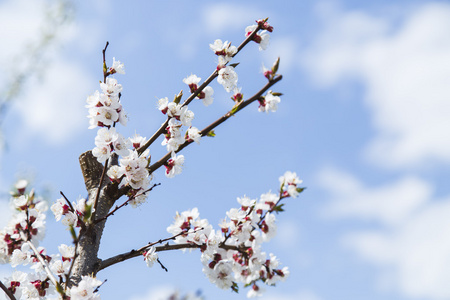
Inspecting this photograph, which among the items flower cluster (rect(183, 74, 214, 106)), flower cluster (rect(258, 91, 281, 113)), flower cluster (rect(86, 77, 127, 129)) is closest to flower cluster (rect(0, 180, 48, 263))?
flower cluster (rect(86, 77, 127, 129))

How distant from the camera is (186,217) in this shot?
355 cm

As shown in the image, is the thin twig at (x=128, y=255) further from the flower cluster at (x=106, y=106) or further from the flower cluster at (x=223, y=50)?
the flower cluster at (x=223, y=50)

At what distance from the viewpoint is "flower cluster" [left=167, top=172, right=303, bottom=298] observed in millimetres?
3295

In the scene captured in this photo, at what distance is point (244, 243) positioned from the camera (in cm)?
336

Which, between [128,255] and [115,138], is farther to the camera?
[128,255]

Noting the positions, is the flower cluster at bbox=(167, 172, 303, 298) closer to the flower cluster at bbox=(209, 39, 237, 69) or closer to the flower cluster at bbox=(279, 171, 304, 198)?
the flower cluster at bbox=(279, 171, 304, 198)

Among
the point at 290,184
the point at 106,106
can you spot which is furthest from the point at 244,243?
the point at 106,106

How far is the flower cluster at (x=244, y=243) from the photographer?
330 cm

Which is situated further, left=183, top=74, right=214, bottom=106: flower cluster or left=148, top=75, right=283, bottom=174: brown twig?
left=183, top=74, right=214, bottom=106: flower cluster

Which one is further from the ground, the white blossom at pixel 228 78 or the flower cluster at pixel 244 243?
the white blossom at pixel 228 78

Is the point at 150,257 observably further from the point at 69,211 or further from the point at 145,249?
the point at 69,211

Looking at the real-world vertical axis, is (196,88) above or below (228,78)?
above

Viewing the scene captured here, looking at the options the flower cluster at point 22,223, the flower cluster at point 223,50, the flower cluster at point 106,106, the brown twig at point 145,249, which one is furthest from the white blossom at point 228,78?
the flower cluster at point 22,223

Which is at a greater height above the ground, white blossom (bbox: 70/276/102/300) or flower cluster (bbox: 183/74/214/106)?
flower cluster (bbox: 183/74/214/106)
